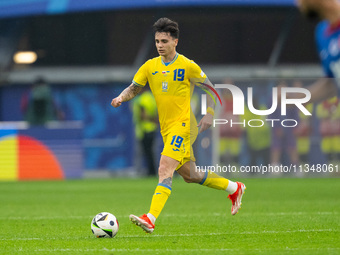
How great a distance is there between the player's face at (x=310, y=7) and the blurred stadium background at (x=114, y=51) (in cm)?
1629

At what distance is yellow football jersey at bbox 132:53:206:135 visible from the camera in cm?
876

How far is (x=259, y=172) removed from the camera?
1919cm

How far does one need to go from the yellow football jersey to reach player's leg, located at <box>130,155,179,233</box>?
0.38m

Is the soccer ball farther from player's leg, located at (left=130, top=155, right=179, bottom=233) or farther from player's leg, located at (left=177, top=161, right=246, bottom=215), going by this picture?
player's leg, located at (left=177, top=161, right=246, bottom=215)

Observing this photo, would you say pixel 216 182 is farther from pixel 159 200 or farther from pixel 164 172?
pixel 159 200

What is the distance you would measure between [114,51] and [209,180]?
1950 centimetres

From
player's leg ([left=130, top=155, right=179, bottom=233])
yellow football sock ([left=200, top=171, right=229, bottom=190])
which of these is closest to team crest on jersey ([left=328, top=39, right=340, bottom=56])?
player's leg ([left=130, top=155, right=179, bottom=233])

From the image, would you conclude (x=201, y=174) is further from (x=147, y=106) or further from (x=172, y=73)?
(x=147, y=106)

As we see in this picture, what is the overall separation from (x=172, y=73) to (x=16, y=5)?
19177mm

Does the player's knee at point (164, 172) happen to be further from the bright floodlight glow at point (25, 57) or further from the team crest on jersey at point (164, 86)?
the bright floodlight glow at point (25, 57)

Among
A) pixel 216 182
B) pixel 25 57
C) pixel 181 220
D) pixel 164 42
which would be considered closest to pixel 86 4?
pixel 25 57

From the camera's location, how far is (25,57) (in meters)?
28.1

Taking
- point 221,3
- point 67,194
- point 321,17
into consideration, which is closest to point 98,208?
point 67,194

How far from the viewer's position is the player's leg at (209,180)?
8969mm
